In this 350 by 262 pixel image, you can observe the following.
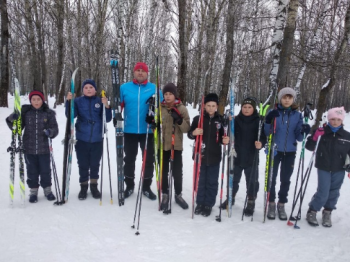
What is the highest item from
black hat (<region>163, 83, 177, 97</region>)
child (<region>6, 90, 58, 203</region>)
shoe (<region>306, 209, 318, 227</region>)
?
black hat (<region>163, 83, 177, 97</region>)

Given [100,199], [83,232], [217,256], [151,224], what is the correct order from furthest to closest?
1. [100,199]
2. [151,224]
3. [83,232]
4. [217,256]

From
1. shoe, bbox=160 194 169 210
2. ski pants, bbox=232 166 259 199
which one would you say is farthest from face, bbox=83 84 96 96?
ski pants, bbox=232 166 259 199

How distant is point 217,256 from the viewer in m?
2.68

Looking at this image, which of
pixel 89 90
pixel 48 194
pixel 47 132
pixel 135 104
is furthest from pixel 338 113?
pixel 48 194

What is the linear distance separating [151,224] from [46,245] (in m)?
1.24

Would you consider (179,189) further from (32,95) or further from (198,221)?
(32,95)

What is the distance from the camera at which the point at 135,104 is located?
377cm

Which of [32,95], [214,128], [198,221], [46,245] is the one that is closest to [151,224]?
[198,221]

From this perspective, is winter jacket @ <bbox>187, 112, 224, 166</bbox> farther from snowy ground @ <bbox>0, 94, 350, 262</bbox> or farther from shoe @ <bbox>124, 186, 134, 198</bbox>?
shoe @ <bbox>124, 186, 134, 198</bbox>

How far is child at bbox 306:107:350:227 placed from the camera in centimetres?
327

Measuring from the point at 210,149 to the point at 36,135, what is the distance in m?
2.55

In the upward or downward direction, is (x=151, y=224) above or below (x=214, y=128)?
below

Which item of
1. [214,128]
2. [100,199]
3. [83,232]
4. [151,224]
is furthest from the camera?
[100,199]

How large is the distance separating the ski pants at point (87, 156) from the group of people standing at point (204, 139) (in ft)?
0.05
